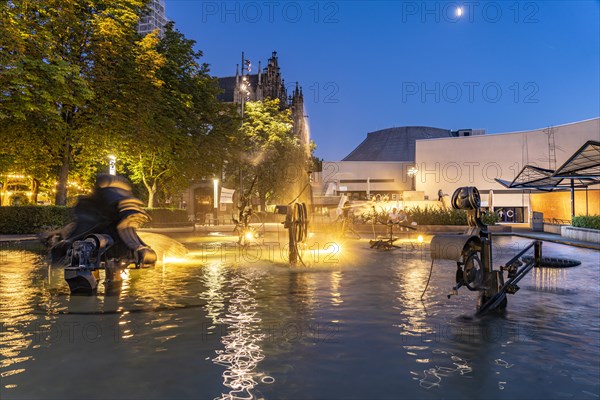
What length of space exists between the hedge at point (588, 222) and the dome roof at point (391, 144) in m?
117

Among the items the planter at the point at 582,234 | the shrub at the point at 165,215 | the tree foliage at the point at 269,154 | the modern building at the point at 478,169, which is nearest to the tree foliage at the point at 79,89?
the shrub at the point at 165,215

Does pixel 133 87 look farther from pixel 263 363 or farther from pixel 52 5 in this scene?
pixel 263 363

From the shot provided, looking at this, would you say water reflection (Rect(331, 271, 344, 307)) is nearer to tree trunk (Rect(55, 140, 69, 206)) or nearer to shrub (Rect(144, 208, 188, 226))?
tree trunk (Rect(55, 140, 69, 206))

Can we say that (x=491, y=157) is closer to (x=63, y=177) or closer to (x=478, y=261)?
(x=63, y=177)

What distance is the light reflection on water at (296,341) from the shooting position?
4.43m

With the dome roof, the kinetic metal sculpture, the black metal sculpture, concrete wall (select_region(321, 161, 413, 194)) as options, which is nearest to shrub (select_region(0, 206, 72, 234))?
the black metal sculpture

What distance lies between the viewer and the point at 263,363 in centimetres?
507

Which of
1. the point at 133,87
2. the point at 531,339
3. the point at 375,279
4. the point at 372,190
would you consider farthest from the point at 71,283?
the point at 372,190

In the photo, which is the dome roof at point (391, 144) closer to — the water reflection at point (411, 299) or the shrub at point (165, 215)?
the shrub at point (165, 215)

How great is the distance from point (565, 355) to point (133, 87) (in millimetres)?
24713

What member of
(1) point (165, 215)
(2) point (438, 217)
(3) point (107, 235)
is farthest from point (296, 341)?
(1) point (165, 215)

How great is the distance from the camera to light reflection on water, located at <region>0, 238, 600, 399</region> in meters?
4.43

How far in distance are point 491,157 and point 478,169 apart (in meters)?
2.53

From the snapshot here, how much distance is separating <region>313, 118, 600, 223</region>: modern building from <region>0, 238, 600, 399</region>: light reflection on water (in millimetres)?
36460
